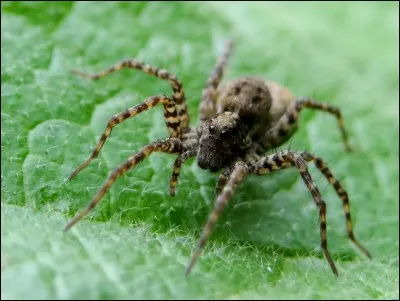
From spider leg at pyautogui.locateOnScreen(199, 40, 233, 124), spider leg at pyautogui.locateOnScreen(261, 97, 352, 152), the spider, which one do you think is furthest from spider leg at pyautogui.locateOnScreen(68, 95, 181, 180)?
spider leg at pyautogui.locateOnScreen(261, 97, 352, 152)

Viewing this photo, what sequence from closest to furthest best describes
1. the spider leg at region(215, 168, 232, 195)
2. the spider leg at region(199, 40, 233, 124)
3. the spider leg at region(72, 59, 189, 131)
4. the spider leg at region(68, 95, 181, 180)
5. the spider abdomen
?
the spider leg at region(68, 95, 181, 180) → the spider leg at region(215, 168, 232, 195) → the spider leg at region(72, 59, 189, 131) → the spider abdomen → the spider leg at region(199, 40, 233, 124)

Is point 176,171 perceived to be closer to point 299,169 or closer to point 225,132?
point 225,132

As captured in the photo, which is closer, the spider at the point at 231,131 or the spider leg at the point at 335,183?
the spider at the point at 231,131

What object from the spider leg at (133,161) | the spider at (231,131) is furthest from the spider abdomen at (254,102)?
the spider leg at (133,161)

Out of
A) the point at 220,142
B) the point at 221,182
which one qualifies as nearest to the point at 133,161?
the point at 221,182

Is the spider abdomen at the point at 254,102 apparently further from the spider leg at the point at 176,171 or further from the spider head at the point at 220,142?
the spider leg at the point at 176,171

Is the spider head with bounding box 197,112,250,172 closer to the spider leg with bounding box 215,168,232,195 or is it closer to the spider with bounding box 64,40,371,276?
the spider with bounding box 64,40,371,276

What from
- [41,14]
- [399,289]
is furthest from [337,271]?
[41,14]
